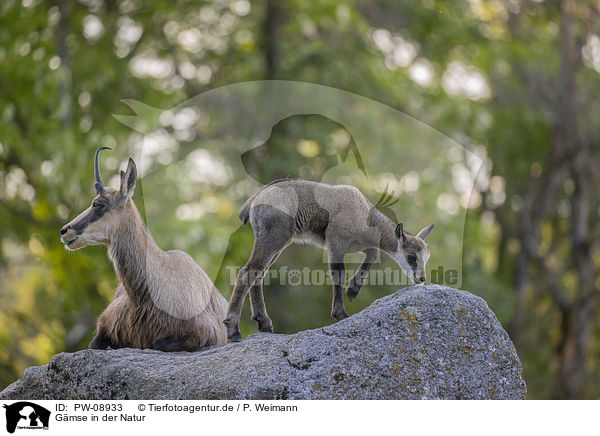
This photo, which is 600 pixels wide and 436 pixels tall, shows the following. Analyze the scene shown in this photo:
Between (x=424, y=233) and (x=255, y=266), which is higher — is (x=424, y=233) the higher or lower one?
the higher one

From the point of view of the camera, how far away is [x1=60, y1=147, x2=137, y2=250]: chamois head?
4547 millimetres

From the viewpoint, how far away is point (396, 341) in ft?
15.7

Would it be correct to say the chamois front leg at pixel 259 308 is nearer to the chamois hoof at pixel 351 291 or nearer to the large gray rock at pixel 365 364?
the large gray rock at pixel 365 364

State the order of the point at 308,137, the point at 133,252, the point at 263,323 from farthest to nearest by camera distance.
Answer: the point at 308,137
the point at 263,323
the point at 133,252

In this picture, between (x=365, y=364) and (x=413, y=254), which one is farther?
(x=365, y=364)

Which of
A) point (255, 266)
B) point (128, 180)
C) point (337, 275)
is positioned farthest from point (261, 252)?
point (128, 180)

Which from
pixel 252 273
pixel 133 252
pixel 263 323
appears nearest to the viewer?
pixel 252 273

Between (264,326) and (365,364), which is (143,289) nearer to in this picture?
(264,326)

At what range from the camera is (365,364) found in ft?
15.4

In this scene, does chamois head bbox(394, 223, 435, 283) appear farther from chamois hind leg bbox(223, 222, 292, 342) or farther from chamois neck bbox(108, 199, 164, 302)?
chamois neck bbox(108, 199, 164, 302)

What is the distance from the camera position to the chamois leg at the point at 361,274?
4773mm

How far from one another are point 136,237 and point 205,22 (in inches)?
393
